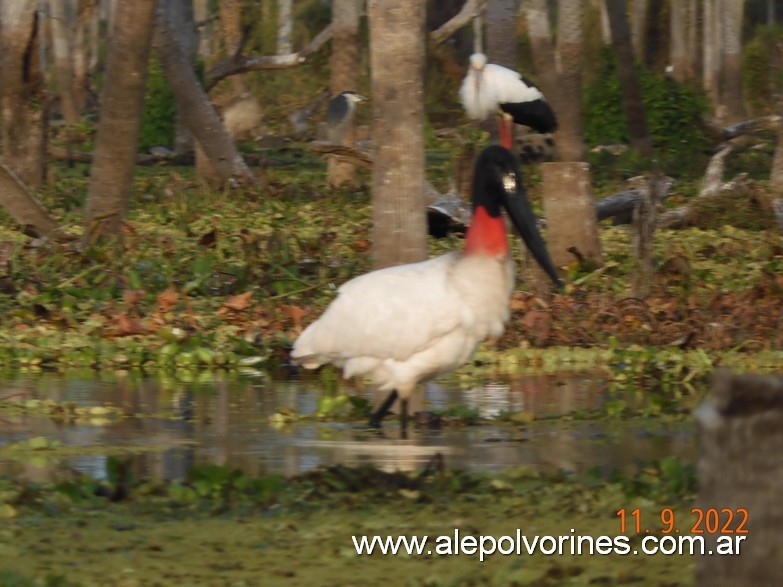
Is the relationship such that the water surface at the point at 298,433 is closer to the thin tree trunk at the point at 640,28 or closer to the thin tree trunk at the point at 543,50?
the thin tree trunk at the point at 543,50

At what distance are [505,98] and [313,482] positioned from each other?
7.47 m

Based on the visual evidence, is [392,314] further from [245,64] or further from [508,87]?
[245,64]

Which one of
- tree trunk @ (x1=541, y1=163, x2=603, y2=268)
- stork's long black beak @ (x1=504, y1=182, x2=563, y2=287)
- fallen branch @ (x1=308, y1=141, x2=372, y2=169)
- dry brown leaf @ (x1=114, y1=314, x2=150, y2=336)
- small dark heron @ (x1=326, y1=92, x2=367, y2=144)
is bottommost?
dry brown leaf @ (x1=114, y1=314, x2=150, y2=336)

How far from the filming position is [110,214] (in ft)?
44.6

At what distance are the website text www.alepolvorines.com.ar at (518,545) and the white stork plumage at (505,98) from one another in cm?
805

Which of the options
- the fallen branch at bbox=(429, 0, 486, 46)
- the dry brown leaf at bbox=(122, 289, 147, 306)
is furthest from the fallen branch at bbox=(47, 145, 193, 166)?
the dry brown leaf at bbox=(122, 289, 147, 306)

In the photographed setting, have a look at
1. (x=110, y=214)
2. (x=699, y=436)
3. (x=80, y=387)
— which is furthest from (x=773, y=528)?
(x=110, y=214)

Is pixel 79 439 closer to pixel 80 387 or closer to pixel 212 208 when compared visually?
pixel 80 387

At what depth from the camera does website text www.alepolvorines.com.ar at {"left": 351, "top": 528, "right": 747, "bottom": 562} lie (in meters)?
5.48

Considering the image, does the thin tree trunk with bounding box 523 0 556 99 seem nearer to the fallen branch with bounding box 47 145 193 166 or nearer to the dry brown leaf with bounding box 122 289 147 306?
the dry brown leaf with bounding box 122 289 147 306

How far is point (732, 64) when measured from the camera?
3362 centimetres

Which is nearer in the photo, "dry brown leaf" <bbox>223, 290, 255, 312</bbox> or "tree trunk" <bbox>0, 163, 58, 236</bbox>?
"dry brown leaf" <bbox>223, 290, 255, 312</bbox>

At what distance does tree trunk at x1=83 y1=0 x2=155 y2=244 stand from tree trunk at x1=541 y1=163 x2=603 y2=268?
3501 mm

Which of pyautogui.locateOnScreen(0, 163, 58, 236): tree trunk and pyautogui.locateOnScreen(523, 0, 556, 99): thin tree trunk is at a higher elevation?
pyautogui.locateOnScreen(523, 0, 556, 99): thin tree trunk
